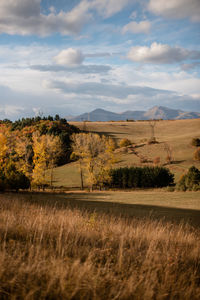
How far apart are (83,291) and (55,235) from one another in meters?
2.23

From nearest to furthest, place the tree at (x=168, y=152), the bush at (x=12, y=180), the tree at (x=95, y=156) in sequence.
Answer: the bush at (x=12, y=180) → the tree at (x=95, y=156) → the tree at (x=168, y=152)

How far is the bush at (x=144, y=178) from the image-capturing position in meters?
53.0

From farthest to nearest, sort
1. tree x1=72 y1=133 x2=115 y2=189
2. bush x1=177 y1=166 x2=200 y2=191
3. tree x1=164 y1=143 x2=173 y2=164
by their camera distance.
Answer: tree x1=164 y1=143 x2=173 y2=164
tree x1=72 y1=133 x2=115 y2=189
bush x1=177 y1=166 x2=200 y2=191

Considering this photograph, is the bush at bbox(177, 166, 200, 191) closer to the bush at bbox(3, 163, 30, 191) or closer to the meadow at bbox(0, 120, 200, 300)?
the bush at bbox(3, 163, 30, 191)

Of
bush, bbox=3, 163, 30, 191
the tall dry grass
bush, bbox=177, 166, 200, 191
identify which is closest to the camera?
the tall dry grass

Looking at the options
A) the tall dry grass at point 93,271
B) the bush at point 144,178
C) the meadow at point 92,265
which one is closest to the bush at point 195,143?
the bush at point 144,178

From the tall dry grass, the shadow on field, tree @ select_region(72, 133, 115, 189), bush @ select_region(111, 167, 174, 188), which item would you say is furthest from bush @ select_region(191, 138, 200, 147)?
the tall dry grass

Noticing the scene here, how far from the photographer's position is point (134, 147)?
3285 inches

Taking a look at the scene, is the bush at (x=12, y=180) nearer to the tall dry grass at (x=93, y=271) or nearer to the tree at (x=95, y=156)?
the tree at (x=95, y=156)

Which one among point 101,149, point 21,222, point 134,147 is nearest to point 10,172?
point 101,149

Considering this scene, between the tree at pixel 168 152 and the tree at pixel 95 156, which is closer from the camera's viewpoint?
the tree at pixel 95 156

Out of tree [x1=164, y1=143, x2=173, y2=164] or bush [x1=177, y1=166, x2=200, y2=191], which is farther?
tree [x1=164, y1=143, x2=173, y2=164]

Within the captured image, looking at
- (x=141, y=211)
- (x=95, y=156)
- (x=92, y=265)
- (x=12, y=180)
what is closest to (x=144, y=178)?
(x=95, y=156)

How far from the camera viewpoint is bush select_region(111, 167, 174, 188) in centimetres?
5303
